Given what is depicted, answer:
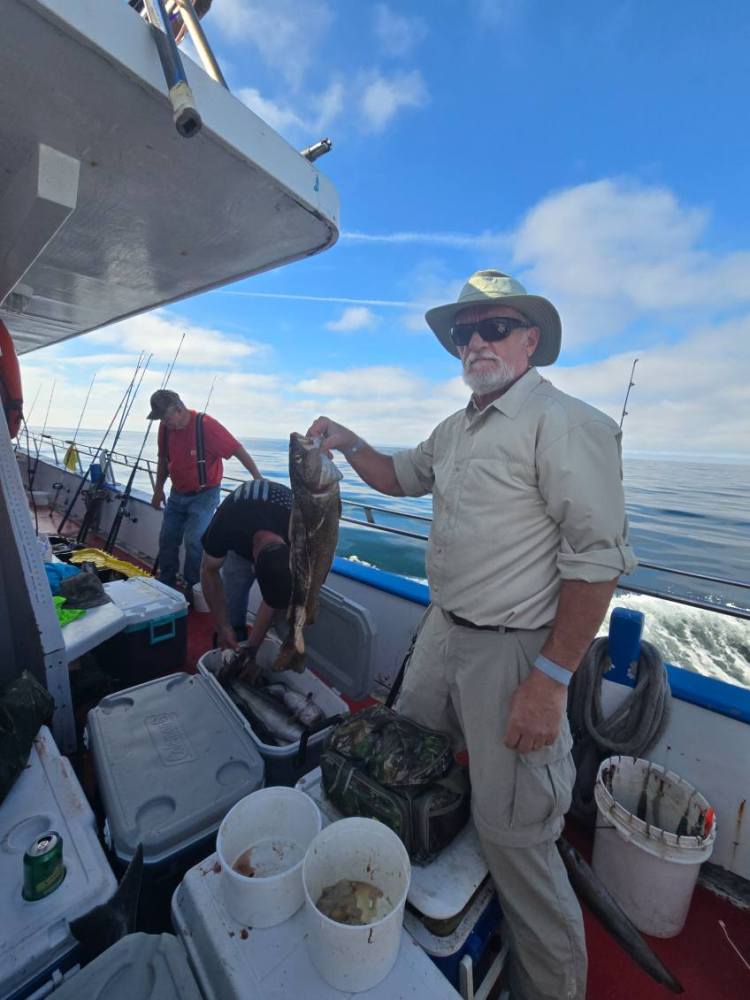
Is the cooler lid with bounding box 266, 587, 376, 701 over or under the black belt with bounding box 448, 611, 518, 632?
under

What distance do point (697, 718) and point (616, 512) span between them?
150cm

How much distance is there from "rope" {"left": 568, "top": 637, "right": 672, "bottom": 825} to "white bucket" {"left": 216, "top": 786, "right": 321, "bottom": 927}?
5.16 ft

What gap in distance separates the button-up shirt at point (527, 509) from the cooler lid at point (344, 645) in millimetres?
1233

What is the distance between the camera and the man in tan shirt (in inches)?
51.9

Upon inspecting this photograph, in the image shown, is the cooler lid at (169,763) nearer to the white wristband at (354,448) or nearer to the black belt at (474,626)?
the black belt at (474,626)

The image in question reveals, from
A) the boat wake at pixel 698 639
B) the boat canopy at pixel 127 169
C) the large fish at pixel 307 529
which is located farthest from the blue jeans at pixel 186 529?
the boat wake at pixel 698 639

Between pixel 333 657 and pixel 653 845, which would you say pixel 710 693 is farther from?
pixel 333 657

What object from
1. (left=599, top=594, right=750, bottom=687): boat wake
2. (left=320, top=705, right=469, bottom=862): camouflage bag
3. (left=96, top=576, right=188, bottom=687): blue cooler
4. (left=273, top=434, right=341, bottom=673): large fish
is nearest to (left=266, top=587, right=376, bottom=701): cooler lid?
(left=273, top=434, right=341, bottom=673): large fish

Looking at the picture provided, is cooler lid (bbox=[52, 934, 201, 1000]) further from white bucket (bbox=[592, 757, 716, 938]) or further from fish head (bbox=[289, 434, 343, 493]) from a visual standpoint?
white bucket (bbox=[592, 757, 716, 938])

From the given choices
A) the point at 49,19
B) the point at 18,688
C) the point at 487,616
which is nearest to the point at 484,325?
the point at 487,616

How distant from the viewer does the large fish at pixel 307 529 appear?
201cm

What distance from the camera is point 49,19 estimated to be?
1.04 meters

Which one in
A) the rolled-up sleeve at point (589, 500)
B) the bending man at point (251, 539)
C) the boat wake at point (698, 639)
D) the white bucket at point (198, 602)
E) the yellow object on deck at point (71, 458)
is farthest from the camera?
the yellow object on deck at point (71, 458)

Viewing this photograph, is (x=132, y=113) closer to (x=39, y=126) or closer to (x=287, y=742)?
(x=39, y=126)
